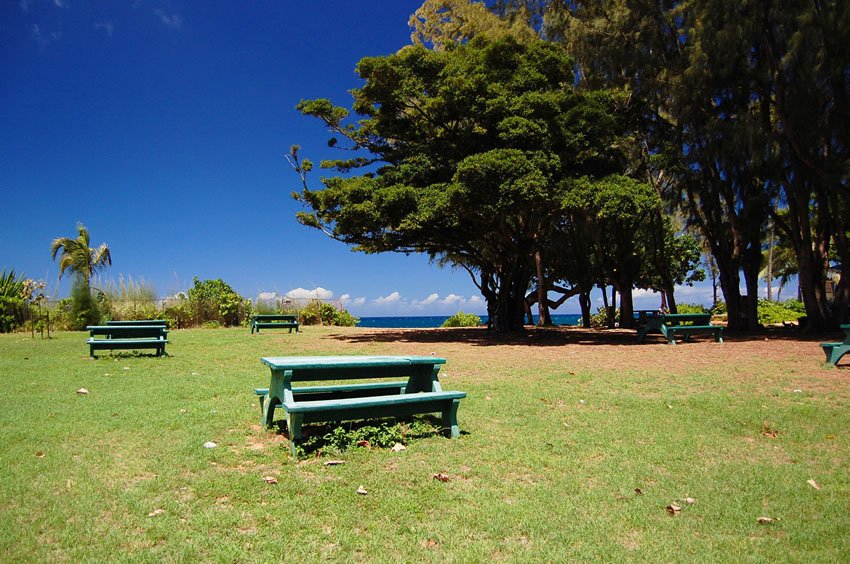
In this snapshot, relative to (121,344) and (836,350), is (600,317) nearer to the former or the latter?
(836,350)

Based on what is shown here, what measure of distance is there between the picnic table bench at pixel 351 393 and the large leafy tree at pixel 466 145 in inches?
351

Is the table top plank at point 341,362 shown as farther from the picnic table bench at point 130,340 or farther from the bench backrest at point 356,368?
the picnic table bench at point 130,340

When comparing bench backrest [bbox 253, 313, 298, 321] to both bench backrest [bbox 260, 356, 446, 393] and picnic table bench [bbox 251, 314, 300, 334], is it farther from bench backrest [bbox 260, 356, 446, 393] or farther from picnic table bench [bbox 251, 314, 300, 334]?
bench backrest [bbox 260, 356, 446, 393]

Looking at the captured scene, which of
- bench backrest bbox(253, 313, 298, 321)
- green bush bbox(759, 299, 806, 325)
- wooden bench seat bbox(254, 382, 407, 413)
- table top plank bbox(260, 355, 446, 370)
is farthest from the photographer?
green bush bbox(759, 299, 806, 325)

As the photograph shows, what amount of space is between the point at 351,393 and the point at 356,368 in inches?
14.6

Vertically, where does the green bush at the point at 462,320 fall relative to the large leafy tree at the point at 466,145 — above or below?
below

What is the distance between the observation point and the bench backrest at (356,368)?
4449 millimetres

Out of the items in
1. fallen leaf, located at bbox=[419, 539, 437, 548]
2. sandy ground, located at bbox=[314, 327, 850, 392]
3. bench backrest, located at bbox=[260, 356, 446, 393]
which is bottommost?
fallen leaf, located at bbox=[419, 539, 437, 548]

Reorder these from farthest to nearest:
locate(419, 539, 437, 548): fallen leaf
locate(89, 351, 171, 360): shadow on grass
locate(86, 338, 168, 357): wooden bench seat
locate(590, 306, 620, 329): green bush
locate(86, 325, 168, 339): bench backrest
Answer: locate(590, 306, 620, 329): green bush
locate(89, 351, 171, 360): shadow on grass
locate(86, 325, 168, 339): bench backrest
locate(86, 338, 168, 357): wooden bench seat
locate(419, 539, 437, 548): fallen leaf

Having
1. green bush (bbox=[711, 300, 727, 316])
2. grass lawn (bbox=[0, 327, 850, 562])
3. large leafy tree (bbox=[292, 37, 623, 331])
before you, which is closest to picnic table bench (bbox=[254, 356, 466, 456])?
grass lawn (bbox=[0, 327, 850, 562])

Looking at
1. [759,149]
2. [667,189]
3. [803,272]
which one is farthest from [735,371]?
[667,189]

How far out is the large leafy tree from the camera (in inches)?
546

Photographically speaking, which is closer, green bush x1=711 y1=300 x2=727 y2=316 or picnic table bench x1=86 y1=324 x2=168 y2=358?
picnic table bench x1=86 y1=324 x2=168 y2=358

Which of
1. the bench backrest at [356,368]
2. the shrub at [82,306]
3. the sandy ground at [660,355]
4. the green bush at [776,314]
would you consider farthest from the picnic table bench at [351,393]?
the green bush at [776,314]
